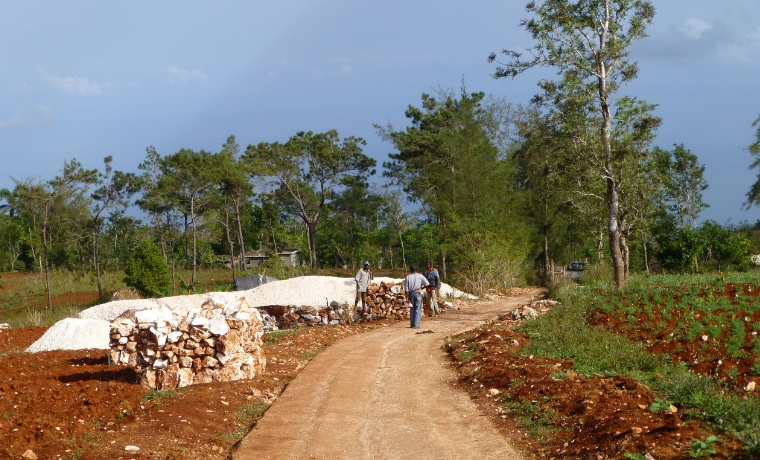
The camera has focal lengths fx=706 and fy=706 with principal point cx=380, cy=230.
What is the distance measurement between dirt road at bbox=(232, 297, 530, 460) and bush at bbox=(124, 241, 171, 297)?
58.5 feet

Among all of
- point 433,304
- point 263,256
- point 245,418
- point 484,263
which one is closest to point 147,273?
point 484,263

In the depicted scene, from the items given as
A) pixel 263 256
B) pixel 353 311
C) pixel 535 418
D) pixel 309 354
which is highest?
pixel 263 256

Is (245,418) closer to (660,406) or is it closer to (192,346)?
(192,346)

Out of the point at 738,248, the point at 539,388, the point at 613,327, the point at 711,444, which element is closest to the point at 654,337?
the point at 613,327

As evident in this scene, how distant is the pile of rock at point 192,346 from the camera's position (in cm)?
1062

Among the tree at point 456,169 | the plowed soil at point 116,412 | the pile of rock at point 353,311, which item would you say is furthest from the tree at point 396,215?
the plowed soil at point 116,412

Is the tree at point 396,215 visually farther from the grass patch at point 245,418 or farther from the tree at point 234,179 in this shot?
the grass patch at point 245,418

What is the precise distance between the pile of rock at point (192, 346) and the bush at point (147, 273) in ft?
61.8

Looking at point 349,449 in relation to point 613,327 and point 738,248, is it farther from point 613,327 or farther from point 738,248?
Answer: point 738,248

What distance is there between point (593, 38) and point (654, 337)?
11.0m

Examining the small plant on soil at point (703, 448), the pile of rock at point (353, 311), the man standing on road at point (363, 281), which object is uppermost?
the man standing on road at point (363, 281)

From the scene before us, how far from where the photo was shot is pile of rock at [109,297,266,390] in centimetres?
1062

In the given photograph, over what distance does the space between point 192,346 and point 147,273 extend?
20.0m

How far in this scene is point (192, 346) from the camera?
10805 mm
